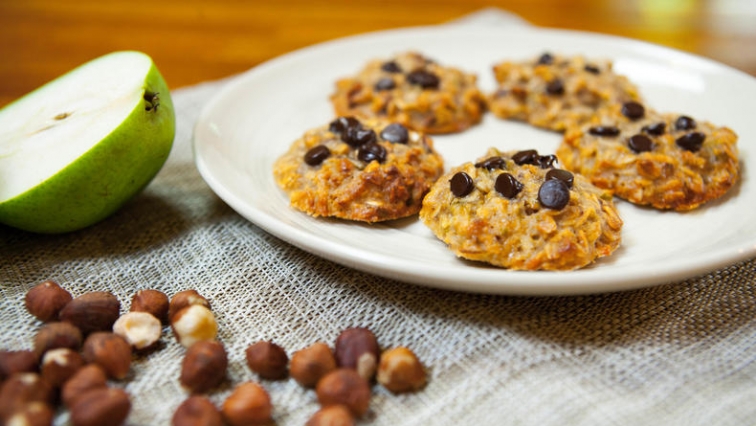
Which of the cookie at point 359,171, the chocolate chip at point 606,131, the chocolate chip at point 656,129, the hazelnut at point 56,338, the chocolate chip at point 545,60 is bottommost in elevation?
the hazelnut at point 56,338

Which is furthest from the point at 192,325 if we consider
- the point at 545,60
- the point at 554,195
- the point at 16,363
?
the point at 545,60

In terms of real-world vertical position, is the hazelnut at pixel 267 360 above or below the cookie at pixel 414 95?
below

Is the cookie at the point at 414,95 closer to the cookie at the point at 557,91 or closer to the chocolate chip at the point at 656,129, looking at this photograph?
the cookie at the point at 557,91

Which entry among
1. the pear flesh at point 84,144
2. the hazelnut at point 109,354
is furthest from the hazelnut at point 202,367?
the pear flesh at point 84,144

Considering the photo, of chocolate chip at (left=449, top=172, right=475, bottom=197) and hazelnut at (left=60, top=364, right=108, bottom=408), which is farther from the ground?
chocolate chip at (left=449, top=172, right=475, bottom=197)

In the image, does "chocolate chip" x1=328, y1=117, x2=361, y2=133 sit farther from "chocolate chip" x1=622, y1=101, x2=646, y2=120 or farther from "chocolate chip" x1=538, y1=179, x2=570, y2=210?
"chocolate chip" x1=622, y1=101, x2=646, y2=120

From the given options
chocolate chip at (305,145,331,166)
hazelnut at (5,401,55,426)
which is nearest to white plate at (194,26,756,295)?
→ chocolate chip at (305,145,331,166)

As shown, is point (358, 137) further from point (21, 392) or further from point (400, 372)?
point (21, 392)
